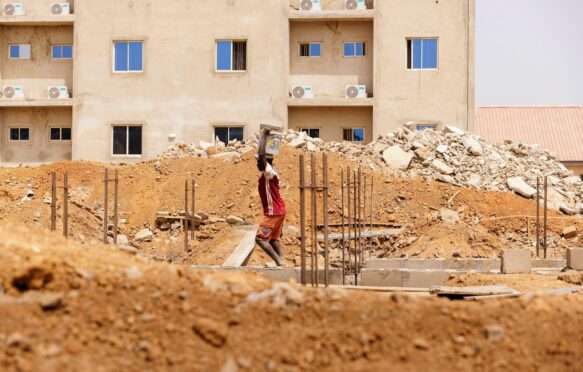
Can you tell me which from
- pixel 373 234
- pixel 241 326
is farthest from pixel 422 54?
pixel 241 326

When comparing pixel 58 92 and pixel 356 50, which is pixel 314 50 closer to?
pixel 356 50

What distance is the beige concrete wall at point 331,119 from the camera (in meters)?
30.6

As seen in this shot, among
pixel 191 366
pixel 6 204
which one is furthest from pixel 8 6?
pixel 191 366

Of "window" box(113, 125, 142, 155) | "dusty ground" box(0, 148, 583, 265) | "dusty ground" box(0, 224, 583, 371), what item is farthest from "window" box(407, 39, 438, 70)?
"dusty ground" box(0, 224, 583, 371)

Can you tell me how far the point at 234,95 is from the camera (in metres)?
30.4

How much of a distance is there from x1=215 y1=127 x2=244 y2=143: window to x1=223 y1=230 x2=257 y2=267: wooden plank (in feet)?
39.8

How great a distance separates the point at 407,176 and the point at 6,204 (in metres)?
10.4

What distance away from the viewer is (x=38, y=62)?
32.5 m

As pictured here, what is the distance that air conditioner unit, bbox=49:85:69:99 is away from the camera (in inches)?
1243

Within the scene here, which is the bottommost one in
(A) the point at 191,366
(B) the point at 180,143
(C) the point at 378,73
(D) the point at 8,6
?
(A) the point at 191,366

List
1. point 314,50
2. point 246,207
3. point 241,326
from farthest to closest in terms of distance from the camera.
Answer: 1. point 314,50
2. point 246,207
3. point 241,326

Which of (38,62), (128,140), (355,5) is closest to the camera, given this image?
(355,5)

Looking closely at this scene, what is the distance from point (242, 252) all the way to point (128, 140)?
49.1 ft

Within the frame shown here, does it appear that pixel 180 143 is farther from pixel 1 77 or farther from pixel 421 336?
pixel 421 336
